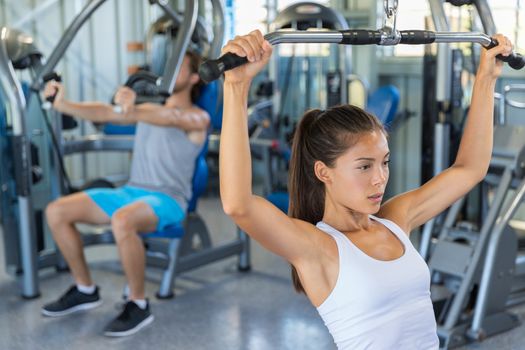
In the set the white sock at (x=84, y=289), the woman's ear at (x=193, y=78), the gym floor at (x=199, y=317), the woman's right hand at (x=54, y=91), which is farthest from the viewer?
the woman's ear at (x=193, y=78)

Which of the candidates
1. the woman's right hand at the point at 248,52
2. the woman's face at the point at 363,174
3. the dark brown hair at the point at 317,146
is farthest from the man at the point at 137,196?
the woman's right hand at the point at 248,52

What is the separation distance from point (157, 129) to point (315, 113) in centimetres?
217

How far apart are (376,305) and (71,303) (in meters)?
2.38

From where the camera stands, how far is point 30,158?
359cm

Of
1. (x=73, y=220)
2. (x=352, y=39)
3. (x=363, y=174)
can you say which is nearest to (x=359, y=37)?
(x=352, y=39)

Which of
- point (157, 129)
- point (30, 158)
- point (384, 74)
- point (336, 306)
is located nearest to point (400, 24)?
point (384, 74)

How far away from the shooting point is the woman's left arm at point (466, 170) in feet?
5.51

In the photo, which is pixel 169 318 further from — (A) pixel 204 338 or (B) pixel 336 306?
(B) pixel 336 306

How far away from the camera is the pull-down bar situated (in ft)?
3.96

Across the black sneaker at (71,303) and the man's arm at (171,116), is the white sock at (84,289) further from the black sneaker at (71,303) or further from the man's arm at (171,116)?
the man's arm at (171,116)

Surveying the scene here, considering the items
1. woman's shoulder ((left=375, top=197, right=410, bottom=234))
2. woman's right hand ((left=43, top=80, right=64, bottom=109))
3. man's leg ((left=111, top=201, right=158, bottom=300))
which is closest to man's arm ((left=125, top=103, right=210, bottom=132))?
woman's right hand ((left=43, top=80, right=64, bottom=109))

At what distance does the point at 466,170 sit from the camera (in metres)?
1.70

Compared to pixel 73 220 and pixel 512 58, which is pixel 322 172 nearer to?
pixel 512 58

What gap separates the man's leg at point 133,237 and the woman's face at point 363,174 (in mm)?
1973
